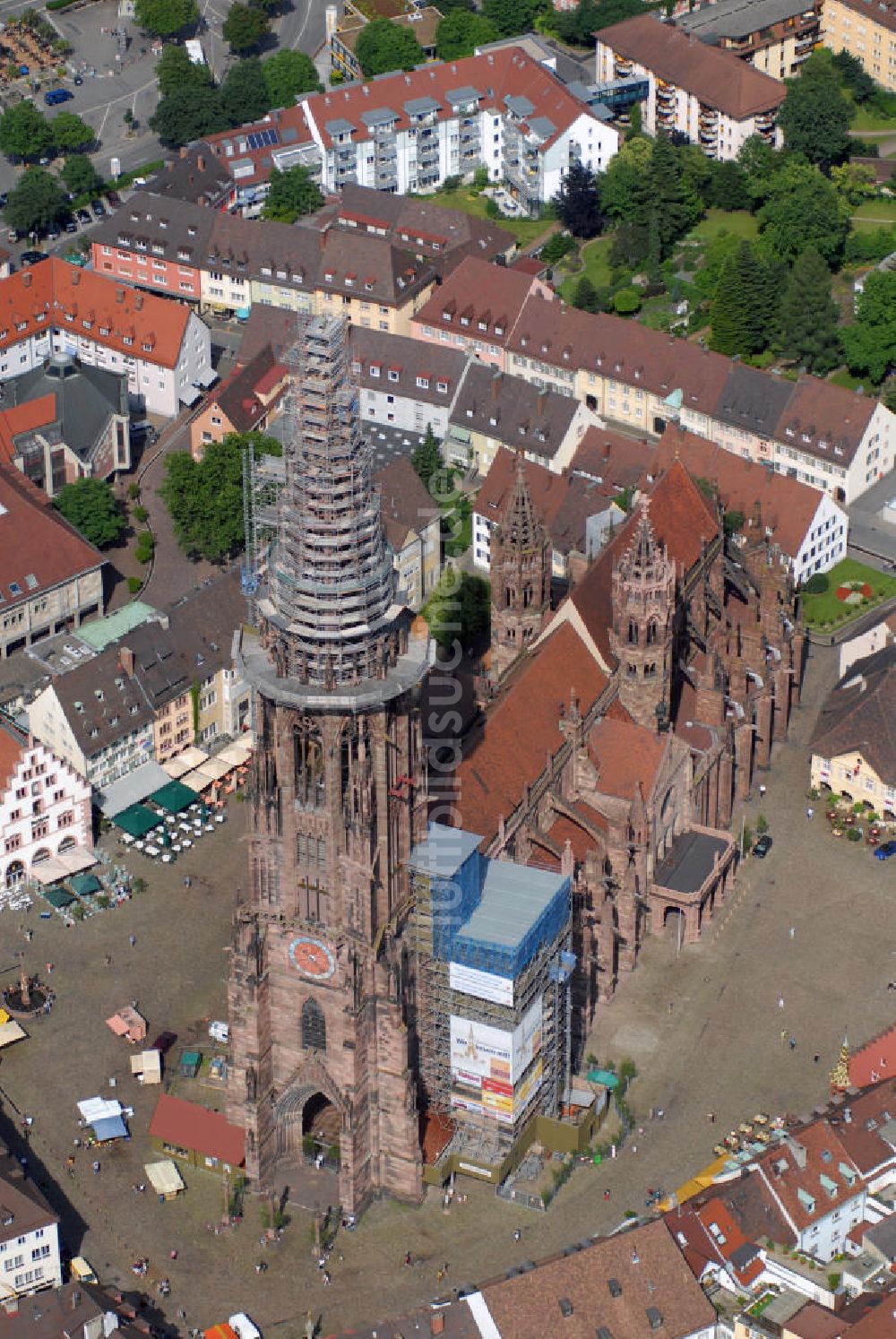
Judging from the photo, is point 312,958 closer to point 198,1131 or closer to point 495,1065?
point 495,1065

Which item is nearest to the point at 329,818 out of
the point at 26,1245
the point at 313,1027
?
the point at 313,1027

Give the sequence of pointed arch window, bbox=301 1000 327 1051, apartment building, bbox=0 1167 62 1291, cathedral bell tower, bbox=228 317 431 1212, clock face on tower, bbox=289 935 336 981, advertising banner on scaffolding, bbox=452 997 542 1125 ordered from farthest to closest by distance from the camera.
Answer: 1. advertising banner on scaffolding, bbox=452 997 542 1125
2. pointed arch window, bbox=301 1000 327 1051
3. clock face on tower, bbox=289 935 336 981
4. apartment building, bbox=0 1167 62 1291
5. cathedral bell tower, bbox=228 317 431 1212

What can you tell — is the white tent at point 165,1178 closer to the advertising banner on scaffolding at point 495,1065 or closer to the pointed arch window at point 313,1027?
the pointed arch window at point 313,1027

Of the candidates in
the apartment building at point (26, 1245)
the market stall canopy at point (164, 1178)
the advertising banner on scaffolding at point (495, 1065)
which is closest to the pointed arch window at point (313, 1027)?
the advertising banner on scaffolding at point (495, 1065)

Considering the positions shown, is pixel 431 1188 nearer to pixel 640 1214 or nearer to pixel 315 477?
pixel 640 1214

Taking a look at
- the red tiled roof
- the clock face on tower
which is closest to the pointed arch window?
the clock face on tower

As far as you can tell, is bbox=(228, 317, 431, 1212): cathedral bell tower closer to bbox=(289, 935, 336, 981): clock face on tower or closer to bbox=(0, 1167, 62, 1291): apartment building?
bbox=(289, 935, 336, 981): clock face on tower
